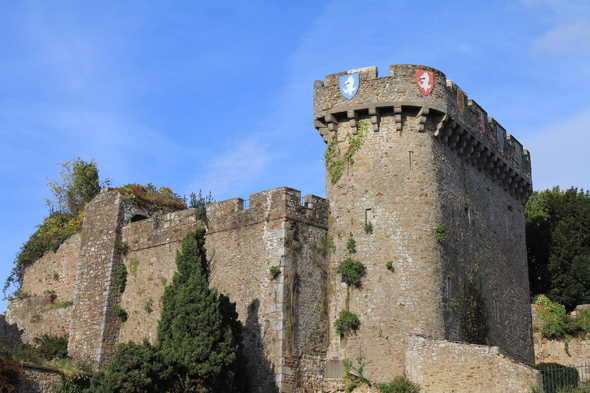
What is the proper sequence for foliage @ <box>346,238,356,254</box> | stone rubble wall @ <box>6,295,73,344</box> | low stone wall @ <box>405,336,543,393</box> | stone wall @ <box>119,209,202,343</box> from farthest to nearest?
stone rubble wall @ <box>6,295,73,344</box>
stone wall @ <box>119,209,202,343</box>
foliage @ <box>346,238,356,254</box>
low stone wall @ <box>405,336,543,393</box>

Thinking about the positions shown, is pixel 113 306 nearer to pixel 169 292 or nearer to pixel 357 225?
pixel 169 292

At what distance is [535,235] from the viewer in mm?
33344

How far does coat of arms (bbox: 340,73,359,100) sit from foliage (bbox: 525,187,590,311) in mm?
14738

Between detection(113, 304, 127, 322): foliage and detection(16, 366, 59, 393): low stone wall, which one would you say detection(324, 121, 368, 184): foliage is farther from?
detection(16, 366, 59, 393): low stone wall

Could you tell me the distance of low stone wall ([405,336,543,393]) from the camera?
18.8 meters

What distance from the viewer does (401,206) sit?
72.1ft

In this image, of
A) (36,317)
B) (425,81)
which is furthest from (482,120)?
(36,317)

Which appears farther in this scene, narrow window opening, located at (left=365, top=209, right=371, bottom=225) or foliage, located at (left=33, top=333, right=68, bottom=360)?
foliage, located at (left=33, top=333, right=68, bottom=360)

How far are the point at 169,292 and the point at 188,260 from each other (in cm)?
105

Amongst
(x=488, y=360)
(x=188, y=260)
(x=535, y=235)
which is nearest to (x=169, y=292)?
(x=188, y=260)

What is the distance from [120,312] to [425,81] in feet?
44.4

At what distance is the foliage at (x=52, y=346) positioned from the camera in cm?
2666

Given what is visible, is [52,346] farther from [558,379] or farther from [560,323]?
[560,323]

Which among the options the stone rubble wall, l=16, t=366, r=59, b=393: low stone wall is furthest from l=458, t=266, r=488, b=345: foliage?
the stone rubble wall
